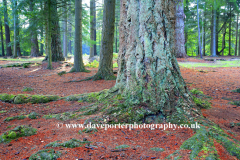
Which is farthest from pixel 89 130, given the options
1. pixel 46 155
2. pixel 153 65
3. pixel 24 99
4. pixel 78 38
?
pixel 78 38

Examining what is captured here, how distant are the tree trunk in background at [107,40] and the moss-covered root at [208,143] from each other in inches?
230

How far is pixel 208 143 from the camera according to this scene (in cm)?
228

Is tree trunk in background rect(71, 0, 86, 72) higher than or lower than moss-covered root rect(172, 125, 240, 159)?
higher

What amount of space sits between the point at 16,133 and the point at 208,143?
2.78m

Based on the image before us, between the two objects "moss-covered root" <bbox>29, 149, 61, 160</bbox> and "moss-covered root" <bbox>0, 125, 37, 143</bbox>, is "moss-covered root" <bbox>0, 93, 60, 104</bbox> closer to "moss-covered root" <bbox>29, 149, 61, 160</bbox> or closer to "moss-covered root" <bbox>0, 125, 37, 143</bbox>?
"moss-covered root" <bbox>0, 125, 37, 143</bbox>

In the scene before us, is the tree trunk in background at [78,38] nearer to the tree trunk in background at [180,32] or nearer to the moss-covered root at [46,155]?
the moss-covered root at [46,155]

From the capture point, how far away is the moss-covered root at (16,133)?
263cm

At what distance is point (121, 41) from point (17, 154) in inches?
108

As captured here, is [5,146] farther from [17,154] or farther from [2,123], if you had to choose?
[2,123]

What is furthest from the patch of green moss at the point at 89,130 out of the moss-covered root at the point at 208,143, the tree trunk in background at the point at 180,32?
the tree trunk in background at the point at 180,32

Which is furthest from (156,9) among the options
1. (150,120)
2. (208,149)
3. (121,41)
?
(208,149)

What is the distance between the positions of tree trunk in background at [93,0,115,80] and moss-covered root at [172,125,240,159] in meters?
5.84

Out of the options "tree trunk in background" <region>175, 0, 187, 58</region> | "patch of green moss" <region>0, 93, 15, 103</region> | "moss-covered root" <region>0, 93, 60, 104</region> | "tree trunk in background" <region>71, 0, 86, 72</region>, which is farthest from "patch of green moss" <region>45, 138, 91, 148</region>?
"tree trunk in background" <region>175, 0, 187, 58</region>

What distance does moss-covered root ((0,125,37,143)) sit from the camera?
2631 millimetres
